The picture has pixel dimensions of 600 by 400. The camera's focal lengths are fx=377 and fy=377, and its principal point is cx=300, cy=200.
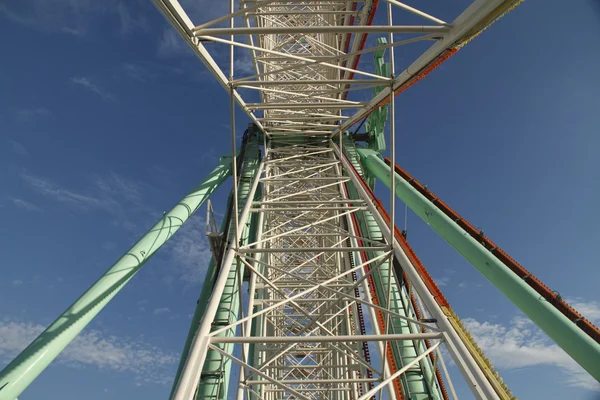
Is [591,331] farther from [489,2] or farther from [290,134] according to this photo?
[290,134]

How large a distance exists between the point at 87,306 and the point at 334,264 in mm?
10194

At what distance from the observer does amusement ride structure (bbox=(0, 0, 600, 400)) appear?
21.5 ft

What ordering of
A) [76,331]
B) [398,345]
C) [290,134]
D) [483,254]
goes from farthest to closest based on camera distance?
[290,134] < [398,345] < [483,254] < [76,331]

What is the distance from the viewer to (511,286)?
29.4ft

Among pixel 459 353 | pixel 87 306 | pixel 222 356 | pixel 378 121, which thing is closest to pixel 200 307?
pixel 222 356

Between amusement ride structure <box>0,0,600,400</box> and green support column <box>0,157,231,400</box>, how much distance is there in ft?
0.10

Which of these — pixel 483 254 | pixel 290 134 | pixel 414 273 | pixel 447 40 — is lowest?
pixel 414 273

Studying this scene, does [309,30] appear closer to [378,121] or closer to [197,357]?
[197,357]

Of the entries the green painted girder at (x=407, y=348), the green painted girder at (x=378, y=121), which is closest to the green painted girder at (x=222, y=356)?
the green painted girder at (x=407, y=348)

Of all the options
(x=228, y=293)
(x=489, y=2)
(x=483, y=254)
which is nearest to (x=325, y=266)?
(x=228, y=293)

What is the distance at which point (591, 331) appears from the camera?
7453 mm

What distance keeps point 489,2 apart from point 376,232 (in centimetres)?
939

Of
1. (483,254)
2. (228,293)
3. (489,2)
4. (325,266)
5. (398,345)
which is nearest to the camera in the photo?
(489,2)

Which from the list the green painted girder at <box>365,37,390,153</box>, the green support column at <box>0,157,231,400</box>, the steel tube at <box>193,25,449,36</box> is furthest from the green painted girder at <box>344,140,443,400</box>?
the green support column at <box>0,157,231,400</box>
